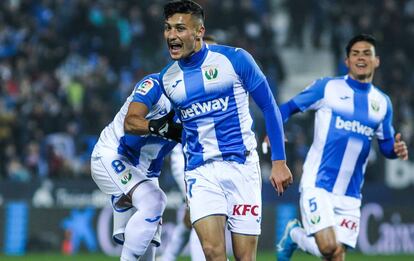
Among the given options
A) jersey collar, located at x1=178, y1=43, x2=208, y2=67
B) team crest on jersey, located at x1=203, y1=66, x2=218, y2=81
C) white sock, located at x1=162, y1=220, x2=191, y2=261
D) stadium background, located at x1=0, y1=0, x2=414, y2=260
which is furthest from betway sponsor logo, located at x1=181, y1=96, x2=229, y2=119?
stadium background, located at x1=0, y1=0, x2=414, y2=260

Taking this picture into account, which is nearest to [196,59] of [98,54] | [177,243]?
[177,243]

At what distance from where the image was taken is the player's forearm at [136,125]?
26.3 ft

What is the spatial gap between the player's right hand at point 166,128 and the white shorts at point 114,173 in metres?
0.91

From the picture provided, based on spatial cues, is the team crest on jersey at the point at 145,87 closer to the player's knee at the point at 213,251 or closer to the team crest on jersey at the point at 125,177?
Result: the team crest on jersey at the point at 125,177

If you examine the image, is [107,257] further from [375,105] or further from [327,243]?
[375,105]

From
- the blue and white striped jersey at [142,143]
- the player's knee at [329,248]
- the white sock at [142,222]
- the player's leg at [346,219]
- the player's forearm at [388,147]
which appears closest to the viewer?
the white sock at [142,222]

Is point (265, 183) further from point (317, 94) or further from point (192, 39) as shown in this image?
point (192, 39)

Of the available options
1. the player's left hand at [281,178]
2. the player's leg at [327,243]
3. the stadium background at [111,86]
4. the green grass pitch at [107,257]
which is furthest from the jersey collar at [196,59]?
the stadium background at [111,86]

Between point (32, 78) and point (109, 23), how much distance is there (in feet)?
7.11

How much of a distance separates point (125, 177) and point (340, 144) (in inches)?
87.6

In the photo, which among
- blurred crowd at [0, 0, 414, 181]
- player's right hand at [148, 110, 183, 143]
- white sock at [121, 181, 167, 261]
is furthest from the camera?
blurred crowd at [0, 0, 414, 181]

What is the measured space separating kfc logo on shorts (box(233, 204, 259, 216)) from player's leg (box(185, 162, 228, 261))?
8cm

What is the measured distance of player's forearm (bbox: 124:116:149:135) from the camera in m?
8.01

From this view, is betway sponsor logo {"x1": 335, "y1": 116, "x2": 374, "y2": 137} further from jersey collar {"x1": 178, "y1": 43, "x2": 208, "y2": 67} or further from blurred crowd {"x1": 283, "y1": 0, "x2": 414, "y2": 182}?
blurred crowd {"x1": 283, "y1": 0, "x2": 414, "y2": 182}
